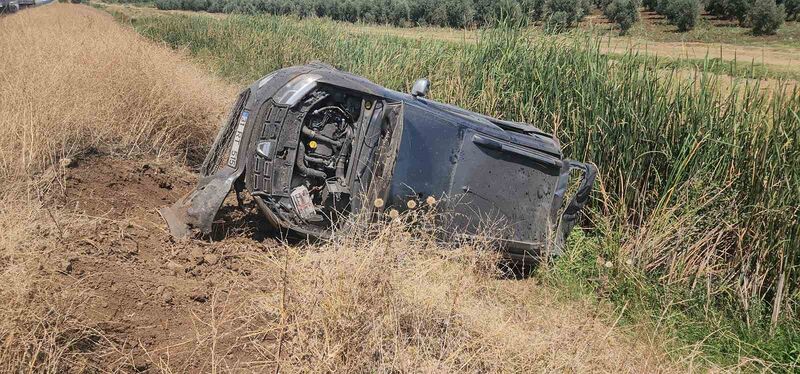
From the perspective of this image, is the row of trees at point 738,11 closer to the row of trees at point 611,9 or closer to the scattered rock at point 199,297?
the row of trees at point 611,9

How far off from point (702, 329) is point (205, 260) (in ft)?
13.9

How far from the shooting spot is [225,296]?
4.48 m

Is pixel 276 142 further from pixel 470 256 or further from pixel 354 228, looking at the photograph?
pixel 470 256

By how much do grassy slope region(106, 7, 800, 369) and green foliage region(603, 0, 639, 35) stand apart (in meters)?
27.5

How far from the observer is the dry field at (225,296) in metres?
3.43

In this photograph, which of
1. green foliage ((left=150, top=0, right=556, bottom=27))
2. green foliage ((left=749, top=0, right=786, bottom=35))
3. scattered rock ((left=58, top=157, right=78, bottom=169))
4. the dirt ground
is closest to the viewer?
the dirt ground

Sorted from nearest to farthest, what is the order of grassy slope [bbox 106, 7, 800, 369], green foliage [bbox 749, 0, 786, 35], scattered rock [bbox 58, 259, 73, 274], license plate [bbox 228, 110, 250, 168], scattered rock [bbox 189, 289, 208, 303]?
scattered rock [bbox 58, 259, 73, 274], scattered rock [bbox 189, 289, 208, 303], license plate [bbox 228, 110, 250, 168], grassy slope [bbox 106, 7, 800, 369], green foliage [bbox 749, 0, 786, 35]

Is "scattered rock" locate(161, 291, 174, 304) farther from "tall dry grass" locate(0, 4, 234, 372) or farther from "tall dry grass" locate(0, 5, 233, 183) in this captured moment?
"tall dry grass" locate(0, 5, 233, 183)

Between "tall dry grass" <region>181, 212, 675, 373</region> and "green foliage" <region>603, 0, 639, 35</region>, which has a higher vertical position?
"green foliage" <region>603, 0, 639, 35</region>

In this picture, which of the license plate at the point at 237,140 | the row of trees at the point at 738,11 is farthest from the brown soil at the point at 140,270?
the row of trees at the point at 738,11

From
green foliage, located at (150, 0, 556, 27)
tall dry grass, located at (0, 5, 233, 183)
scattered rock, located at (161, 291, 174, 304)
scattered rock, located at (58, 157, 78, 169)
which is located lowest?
scattered rock, located at (161, 291, 174, 304)

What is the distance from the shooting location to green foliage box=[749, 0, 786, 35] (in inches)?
1743

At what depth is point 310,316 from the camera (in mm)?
3543

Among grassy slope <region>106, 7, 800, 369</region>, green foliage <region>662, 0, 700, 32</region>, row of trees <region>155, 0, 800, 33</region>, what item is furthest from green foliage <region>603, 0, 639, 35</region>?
grassy slope <region>106, 7, 800, 369</region>
